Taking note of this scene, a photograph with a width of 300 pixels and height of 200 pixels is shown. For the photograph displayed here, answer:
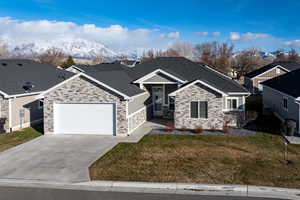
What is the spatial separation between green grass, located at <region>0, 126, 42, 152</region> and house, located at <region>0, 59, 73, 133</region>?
92 cm

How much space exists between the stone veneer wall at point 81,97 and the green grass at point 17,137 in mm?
1092

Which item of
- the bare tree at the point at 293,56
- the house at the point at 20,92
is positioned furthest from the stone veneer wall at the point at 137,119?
the bare tree at the point at 293,56

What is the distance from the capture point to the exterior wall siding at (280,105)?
17609 millimetres

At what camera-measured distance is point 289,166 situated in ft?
36.6

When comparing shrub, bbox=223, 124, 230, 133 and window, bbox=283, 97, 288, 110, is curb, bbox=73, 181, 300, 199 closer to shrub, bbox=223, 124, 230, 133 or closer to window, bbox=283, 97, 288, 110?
shrub, bbox=223, 124, 230, 133

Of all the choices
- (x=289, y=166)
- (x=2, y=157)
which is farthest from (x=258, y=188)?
(x=2, y=157)

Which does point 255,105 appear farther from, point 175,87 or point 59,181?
point 59,181

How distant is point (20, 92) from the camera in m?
19.9

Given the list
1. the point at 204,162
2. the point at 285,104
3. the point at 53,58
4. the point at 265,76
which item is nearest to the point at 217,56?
the point at 265,76

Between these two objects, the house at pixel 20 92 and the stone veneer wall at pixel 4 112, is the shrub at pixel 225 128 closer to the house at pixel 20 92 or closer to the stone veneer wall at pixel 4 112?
the house at pixel 20 92

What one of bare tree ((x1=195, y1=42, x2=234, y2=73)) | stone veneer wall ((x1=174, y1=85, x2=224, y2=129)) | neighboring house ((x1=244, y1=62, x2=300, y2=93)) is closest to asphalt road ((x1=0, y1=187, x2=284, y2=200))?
stone veneer wall ((x1=174, y1=85, x2=224, y2=129))

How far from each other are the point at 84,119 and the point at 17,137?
4.16m

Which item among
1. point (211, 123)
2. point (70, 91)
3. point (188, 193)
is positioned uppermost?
point (70, 91)

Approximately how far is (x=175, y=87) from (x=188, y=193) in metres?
15.2
